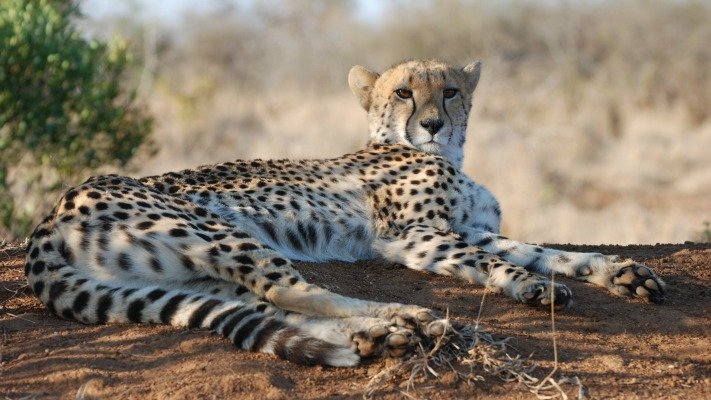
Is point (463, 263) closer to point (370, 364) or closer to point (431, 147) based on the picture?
point (431, 147)

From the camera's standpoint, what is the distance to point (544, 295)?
11.0 feet

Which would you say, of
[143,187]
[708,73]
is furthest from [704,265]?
[708,73]

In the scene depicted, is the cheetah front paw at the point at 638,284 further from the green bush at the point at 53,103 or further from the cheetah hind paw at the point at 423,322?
the green bush at the point at 53,103

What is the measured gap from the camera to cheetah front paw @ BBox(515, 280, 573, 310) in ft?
11.0

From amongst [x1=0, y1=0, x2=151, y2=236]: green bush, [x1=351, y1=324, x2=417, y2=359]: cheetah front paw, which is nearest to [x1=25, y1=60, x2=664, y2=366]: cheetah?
[x1=351, y1=324, x2=417, y2=359]: cheetah front paw

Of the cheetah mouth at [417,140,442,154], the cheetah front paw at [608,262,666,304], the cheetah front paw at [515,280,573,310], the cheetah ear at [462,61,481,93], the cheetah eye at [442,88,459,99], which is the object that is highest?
the cheetah ear at [462,61,481,93]

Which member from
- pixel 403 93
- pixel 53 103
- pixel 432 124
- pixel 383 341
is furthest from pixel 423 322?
pixel 53 103

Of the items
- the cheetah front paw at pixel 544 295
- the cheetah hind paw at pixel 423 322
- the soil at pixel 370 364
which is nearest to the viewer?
the soil at pixel 370 364

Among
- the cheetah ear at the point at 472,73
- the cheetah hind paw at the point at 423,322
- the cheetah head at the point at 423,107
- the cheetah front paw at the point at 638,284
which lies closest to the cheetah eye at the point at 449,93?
the cheetah head at the point at 423,107

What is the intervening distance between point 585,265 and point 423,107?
1221mm

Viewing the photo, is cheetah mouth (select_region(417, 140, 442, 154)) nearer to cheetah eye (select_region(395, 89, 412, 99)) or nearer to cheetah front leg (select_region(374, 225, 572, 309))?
cheetah eye (select_region(395, 89, 412, 99))

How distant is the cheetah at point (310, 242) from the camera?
295 centimetres

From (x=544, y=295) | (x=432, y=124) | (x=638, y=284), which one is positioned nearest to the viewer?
(x=544, y=295)

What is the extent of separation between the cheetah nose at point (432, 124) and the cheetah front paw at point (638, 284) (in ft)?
4.08
